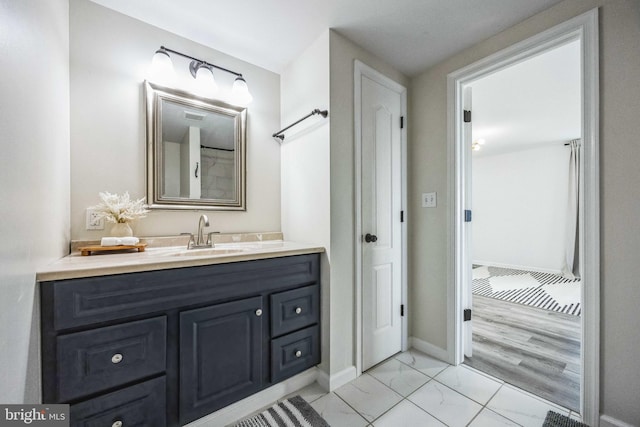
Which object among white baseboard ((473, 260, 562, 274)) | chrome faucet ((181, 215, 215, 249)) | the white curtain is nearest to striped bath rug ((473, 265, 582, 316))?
white baseboard ((473, 260, 562, 274))

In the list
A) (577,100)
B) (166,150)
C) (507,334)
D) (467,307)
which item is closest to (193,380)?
(166,150)

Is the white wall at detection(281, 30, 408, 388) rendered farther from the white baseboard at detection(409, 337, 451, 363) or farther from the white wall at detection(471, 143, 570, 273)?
the white wall at detection(471, 143, 570, 273)

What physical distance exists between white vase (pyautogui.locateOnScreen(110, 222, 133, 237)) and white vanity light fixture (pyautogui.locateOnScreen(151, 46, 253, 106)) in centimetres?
93

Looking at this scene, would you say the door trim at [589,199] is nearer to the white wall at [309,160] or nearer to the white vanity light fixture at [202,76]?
the white wall at [309,160]

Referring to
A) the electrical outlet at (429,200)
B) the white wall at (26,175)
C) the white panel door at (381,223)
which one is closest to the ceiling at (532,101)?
the white panel door at (381,223)

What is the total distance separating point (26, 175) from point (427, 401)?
211 cm

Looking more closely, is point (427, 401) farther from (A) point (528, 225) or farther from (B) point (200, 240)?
(A) point (528, 225)

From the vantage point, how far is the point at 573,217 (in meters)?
4.28

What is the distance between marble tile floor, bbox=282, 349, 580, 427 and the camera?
1332 mm

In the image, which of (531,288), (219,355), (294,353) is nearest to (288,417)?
(294,353)

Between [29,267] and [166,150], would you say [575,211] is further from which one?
[29,267]

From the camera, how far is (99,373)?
0.96 m

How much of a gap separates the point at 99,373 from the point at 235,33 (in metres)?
1.96

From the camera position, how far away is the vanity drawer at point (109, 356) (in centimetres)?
90
